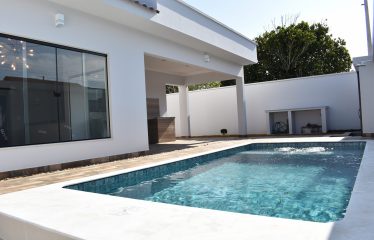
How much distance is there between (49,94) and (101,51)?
71.6 inches

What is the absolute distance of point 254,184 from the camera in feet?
17.3

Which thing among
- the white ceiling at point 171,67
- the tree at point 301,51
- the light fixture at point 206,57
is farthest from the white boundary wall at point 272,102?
the tree at point 301,51

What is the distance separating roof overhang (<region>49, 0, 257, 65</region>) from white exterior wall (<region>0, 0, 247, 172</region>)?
28cm

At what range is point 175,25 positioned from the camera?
30.5ft

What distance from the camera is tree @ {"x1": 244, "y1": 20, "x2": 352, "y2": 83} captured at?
81.4 feet

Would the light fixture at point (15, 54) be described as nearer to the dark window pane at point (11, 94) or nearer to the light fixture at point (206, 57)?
the dark window pane at point (11, 94)

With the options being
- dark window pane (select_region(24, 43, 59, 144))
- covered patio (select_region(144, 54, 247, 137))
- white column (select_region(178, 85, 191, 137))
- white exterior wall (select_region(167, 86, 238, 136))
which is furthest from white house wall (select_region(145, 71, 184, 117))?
dark window pane (select_region(24, 43, 59, 144))

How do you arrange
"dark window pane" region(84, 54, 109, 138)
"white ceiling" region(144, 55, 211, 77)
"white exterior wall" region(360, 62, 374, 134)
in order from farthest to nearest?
"white ceiling" region(144, 55, 211, 77) < "white exterior wall" region(360, 62, 374, 134) < "dark window pane" region(84, 54, 109, 138)

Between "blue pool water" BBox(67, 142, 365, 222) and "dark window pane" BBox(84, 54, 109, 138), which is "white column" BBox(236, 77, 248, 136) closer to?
"blue pool water" BBox(67, 142, 365, 222)

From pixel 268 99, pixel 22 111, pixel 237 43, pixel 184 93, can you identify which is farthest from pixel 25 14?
pixel 268 99

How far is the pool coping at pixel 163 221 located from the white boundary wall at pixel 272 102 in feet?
40.6

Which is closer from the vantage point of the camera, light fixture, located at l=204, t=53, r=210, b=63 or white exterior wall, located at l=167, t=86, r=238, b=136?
light fixture, located at l=204, t=53, r=210, b=63

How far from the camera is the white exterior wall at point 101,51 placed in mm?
6180

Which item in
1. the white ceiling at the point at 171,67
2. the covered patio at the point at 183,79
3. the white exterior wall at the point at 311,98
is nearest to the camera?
the white ceiling at the point at 171,67
